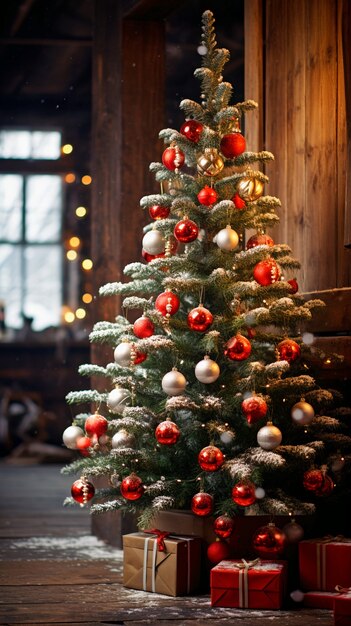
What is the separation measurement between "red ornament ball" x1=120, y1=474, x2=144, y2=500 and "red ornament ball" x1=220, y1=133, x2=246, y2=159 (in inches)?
47.3

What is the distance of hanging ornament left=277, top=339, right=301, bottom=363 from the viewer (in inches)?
148

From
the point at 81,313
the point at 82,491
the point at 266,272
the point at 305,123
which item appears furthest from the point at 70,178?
the point at 266,272

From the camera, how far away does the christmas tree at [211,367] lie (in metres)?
3.69

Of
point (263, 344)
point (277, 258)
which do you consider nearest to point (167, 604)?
point (263, 344)

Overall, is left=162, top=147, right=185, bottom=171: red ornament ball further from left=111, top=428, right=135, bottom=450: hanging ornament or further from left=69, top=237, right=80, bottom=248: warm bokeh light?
left=69, top=237, right=80, bottom=248: warm bokeh light

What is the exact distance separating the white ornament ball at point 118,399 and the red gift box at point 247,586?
2.37ft

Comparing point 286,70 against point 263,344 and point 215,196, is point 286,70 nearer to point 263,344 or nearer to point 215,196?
point 215,196

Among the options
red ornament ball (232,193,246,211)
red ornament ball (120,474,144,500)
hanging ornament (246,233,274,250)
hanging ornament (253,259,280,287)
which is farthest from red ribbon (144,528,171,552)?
red ornament ball (232,193,246,211)

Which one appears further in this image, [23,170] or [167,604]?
[23,170]

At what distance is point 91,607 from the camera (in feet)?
11.5

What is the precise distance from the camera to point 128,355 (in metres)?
3.84

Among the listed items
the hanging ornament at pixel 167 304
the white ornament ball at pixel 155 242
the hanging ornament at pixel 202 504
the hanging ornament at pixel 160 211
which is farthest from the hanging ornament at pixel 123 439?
the hanging ornament at pixel 160 211

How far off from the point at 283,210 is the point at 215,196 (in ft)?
2.26

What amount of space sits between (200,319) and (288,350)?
336 mm
